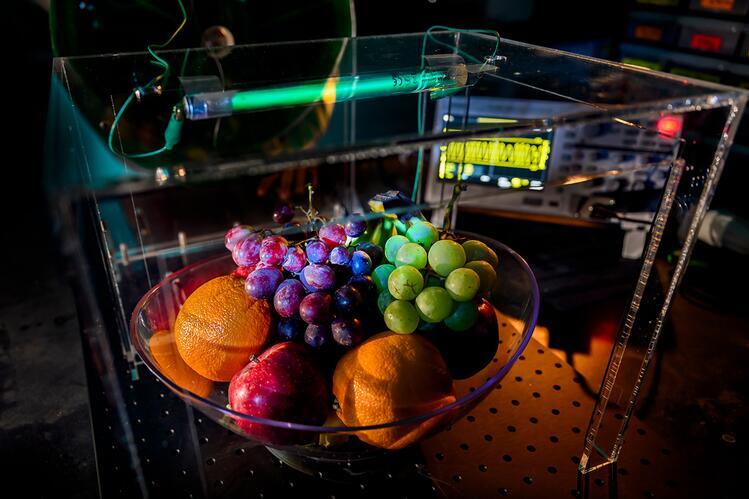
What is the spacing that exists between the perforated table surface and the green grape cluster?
0.20 meters

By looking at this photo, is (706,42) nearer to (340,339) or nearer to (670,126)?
(670,126)

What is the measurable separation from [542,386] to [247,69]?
720mm

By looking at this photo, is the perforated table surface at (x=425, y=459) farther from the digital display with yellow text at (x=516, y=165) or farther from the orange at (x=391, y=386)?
the digital display with yellow text at (x=516, y=165)

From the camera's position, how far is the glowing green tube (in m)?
0.79

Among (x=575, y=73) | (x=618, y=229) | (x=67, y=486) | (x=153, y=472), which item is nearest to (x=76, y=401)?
(x=67, y=486)

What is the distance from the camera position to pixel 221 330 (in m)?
0.61

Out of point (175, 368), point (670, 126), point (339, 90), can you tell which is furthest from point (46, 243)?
point (670, 126)

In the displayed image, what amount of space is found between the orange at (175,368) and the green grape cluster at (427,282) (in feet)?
0.78

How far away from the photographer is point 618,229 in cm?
167

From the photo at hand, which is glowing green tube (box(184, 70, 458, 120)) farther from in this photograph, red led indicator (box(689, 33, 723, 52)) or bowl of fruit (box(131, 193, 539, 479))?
red led indicator (box(689, 33, 723, 52))

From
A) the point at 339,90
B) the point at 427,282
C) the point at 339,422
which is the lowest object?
the point at 339,422

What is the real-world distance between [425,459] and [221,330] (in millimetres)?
317

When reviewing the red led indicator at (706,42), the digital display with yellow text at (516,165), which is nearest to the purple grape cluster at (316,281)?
the digital display with yellow text at (516,165)

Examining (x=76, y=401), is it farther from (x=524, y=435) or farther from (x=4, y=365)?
(x=524, y=435)
